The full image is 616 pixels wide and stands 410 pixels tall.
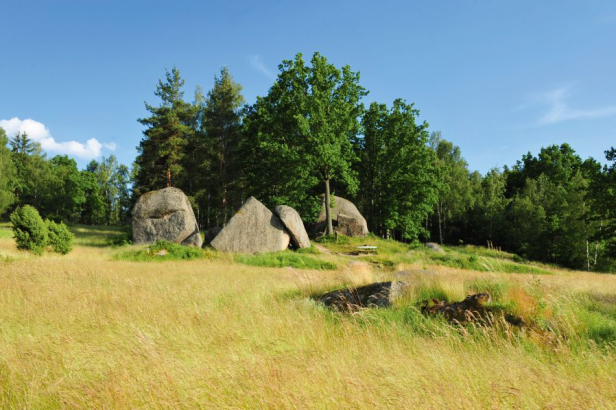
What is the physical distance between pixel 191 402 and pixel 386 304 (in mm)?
4411

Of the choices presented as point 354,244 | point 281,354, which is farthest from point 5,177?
point 281,354

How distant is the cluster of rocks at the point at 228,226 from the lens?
20.6 meters

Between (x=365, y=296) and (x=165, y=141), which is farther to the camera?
(x=165, y=141)

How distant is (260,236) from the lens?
20922mm

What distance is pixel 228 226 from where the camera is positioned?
2084cm

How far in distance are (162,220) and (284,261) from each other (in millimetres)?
9995

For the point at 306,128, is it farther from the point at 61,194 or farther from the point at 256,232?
the point at 61,194

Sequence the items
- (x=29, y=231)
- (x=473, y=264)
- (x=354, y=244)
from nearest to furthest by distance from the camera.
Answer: (x=29, y=231), (x=473, y=264), (x=354, y=244)

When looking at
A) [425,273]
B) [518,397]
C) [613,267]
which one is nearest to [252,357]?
[518,397]

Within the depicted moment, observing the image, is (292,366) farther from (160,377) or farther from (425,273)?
(425,273)

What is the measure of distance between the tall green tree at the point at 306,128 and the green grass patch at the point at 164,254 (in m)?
9.57

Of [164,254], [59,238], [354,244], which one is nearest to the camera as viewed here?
[59,238]

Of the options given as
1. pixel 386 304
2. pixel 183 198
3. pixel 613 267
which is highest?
pixel 183 198

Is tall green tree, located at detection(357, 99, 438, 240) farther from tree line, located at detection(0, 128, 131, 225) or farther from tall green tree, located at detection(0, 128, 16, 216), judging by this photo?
tall green tree, located at detection(0, 128, 16, 216)
